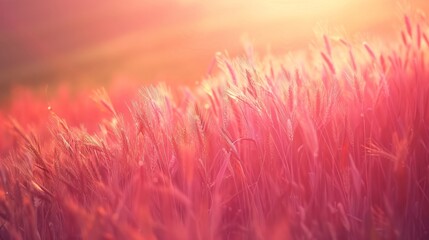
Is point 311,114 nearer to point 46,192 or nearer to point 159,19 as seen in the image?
point 46,192

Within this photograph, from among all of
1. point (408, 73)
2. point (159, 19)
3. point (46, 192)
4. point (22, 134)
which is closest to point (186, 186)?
point (46, 192)

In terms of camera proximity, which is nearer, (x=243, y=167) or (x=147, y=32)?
(x=243, y=167)

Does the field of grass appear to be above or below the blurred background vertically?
below

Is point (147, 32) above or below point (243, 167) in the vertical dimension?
above

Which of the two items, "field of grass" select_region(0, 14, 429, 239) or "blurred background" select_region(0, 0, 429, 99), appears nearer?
"field of grass" select_region(0, 14, 429, 239)
